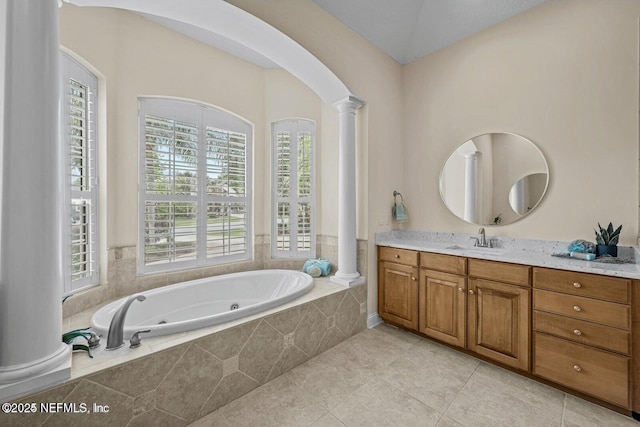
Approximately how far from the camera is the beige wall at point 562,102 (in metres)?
1.99

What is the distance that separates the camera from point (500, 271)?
6.72 feet

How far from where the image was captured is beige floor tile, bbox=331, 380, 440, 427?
62.9 inches

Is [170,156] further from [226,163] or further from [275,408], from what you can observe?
[275,408]

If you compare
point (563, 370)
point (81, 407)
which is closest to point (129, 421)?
point (81, 407)

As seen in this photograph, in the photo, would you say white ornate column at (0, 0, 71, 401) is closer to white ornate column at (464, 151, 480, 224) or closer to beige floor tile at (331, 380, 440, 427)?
beige floor tile at (331, 380, 440, 427)

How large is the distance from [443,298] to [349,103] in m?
2.03

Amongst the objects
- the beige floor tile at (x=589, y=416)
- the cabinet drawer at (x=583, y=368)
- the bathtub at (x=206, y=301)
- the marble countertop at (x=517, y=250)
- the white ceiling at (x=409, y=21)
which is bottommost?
the beige floor tile at (x=589, y=416)

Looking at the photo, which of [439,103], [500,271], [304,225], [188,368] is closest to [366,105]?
[439,103]

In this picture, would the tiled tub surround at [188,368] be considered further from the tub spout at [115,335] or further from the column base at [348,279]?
the column base at [348,279]

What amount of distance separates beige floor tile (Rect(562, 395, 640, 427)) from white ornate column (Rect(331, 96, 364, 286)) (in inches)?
64.8

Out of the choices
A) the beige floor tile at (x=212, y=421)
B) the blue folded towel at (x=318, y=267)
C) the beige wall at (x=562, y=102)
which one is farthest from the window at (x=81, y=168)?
the beige wall at (x=562, y=102)

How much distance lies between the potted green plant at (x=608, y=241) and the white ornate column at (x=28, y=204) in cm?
329

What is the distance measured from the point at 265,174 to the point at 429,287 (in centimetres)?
228

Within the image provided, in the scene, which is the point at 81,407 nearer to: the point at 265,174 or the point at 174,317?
the point at 174,317
